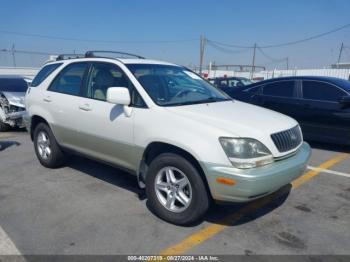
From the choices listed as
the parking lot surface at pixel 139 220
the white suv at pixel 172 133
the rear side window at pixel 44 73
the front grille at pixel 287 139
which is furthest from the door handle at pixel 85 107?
the front grille at pixel 287 139

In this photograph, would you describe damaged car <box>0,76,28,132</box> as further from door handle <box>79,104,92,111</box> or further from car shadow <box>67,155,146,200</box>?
door handle <box>79,104,92,111</box>

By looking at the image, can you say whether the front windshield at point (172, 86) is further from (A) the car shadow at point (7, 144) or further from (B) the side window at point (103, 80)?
(A) the car shadow at point (7, 144)

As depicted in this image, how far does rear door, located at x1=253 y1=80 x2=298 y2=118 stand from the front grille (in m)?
3.56

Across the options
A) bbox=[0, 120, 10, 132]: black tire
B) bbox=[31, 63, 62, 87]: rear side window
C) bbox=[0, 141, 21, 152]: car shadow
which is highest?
bbox=[31, 63, 62, 87]: rear side window

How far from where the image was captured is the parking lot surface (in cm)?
313

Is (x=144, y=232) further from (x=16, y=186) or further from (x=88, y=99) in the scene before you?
(x=16, y=186)

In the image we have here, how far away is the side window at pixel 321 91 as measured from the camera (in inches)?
264

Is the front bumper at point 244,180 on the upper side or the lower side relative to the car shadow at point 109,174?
upper

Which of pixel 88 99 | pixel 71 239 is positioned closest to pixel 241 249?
pixel 71 239

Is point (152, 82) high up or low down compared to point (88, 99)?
up

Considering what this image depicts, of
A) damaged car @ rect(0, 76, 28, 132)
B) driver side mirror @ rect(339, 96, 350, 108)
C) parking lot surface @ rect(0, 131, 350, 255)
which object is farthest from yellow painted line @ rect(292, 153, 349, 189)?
damaged car @ rect(0, 76, 28, 132)

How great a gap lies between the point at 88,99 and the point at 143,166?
1.28 meters

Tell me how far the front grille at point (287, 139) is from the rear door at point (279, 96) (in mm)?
3557

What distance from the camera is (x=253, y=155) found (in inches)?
124
